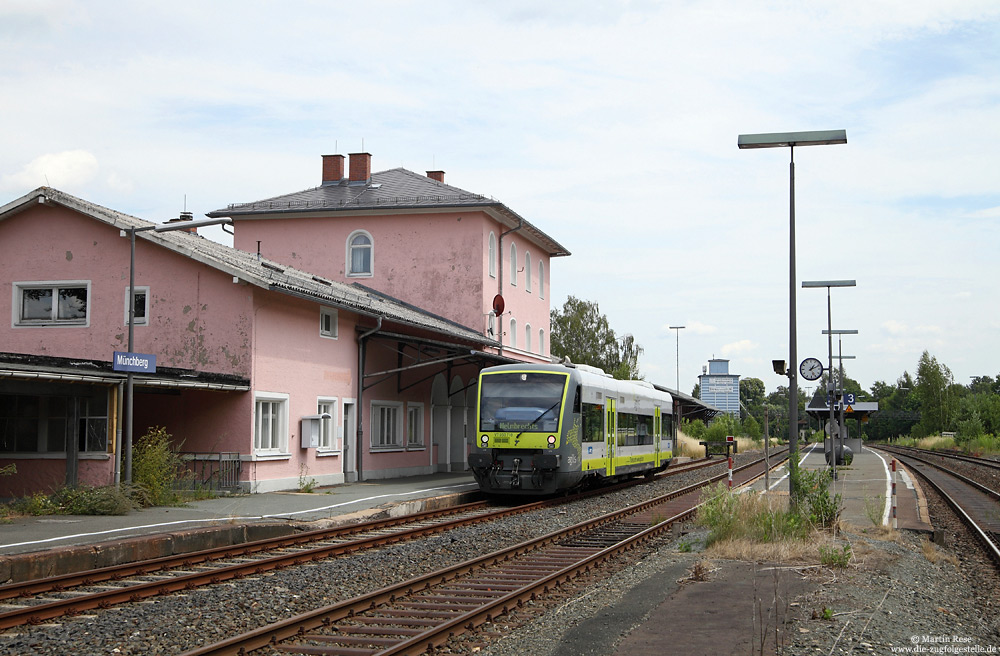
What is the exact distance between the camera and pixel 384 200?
36656 mm

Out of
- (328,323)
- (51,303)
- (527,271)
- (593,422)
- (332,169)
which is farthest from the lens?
(527,271)

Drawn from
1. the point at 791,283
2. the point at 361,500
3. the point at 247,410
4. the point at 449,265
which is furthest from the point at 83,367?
the point at 449,265

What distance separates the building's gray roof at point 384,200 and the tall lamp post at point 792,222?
1932 centimetres

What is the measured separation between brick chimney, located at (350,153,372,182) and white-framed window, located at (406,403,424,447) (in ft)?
42.5

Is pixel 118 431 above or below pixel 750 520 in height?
above

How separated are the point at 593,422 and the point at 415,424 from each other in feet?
28.4

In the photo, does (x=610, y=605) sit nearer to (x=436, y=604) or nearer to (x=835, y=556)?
(x=436, y=604)

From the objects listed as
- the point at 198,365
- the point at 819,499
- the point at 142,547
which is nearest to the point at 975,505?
the point at 819,499

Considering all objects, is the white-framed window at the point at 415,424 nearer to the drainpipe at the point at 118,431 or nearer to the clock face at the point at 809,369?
the drainpipe at the point at 118,431

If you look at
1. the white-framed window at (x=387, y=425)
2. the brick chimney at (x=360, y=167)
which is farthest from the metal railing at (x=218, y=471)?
the brick chimney at (x=360, y=167)

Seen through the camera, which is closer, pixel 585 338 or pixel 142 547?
pixel 142 547

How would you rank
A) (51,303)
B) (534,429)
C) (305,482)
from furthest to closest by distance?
1. (51,303)
2. (305,482)
3. (534,429)

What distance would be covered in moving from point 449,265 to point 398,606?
87.7 feet

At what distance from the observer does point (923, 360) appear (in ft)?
325
